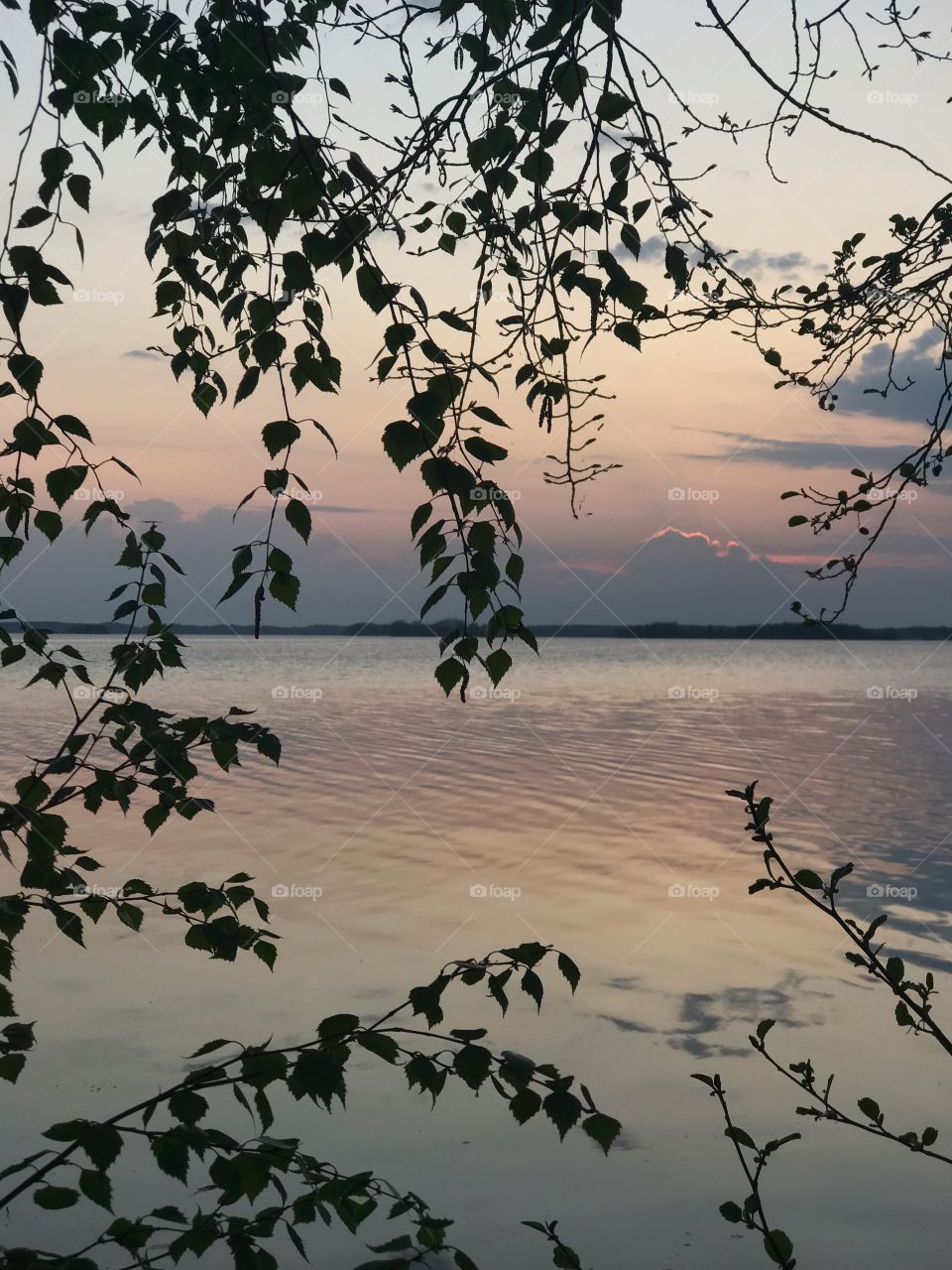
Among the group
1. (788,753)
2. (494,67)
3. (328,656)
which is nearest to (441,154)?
(494,67)

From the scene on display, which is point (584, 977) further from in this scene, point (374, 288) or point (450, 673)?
point (374, 288)

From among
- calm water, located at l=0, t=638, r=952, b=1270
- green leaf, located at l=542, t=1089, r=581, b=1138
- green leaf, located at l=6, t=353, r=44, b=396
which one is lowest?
calm water, located at l=0, t=638, r=952, b=1270

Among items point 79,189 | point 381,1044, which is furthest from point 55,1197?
point 79,189

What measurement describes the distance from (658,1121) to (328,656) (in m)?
52.6

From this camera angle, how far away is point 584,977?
682 cm

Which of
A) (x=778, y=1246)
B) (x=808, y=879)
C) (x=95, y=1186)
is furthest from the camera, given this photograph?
(x=808, y=879)

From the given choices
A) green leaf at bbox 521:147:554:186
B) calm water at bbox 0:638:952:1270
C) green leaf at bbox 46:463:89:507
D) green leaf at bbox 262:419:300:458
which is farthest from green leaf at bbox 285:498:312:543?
calm water at bbox 0:638:952:1270

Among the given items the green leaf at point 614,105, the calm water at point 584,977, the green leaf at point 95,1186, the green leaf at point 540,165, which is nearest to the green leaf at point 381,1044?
the green leaf at point 95,1186

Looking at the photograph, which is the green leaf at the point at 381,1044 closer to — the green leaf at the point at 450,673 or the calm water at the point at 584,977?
the green leaf at the point at 450,673

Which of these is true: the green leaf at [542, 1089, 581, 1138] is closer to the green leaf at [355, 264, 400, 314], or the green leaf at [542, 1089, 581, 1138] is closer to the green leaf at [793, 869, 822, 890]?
the green leaf at [793, 869, 822, 890]

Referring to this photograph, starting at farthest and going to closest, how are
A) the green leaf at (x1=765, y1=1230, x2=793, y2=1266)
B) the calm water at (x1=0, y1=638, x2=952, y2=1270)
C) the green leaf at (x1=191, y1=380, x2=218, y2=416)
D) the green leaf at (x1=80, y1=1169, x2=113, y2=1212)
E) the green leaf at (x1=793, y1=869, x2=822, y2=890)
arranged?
the calm water at (x1=0, y1=638, x2=952, y2=1270) → the green leaf at (x1=191, y1=380, x2=218, y2=416) → the green leaf at (x1=793, y1=869, x2=822, y2=890) → the green leaf at (x1=765, y1=1230, x2=793, y2=1266) → the green leaf at (x1=80, y1=1169, x2=113, y2=1212)

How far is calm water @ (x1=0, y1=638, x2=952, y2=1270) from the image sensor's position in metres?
4.48

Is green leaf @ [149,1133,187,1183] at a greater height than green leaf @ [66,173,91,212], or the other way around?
green leaf @ [66,173,91,212]

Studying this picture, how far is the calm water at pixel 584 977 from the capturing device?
176 inches
